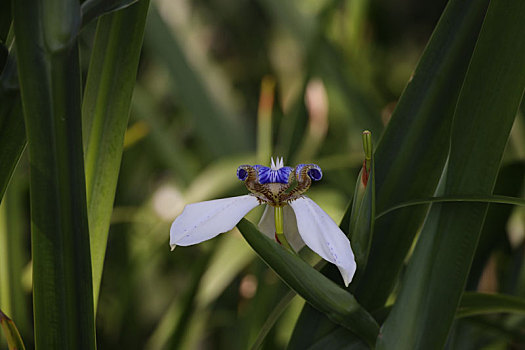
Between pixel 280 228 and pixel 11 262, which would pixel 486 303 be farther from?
pixel 11 262

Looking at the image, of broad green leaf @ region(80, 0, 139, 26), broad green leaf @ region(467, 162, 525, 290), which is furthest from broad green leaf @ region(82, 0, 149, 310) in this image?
broad green leaf @ region(467, 162, 525, 290)

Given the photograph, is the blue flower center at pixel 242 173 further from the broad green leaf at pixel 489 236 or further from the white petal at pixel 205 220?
the broad green leaf at pixel 489 236

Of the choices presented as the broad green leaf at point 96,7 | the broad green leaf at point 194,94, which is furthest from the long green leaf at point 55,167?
the broad green leaf at point 194,94

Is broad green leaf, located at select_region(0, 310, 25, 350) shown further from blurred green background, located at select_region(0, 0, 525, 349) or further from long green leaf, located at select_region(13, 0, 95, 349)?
blurred green background, located at select_region(0, 0, 525, 349)

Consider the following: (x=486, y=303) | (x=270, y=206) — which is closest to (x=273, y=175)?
(x=270, y=206)

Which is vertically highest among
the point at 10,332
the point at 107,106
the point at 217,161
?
the point at 217,161
